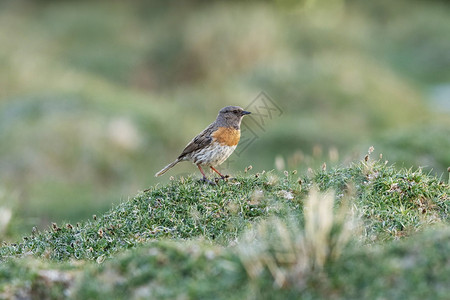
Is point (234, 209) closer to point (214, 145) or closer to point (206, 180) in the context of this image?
point (206, 180)

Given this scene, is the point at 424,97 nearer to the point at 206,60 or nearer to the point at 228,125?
the point at 206,60

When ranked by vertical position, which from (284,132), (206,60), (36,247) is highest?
(206,60)

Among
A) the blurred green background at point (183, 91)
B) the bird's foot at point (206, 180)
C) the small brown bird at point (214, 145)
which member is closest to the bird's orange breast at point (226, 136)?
the small brown bird at point (214, 145)

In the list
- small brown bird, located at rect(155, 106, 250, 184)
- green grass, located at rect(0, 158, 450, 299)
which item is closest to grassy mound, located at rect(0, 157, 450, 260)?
green grass, located at rect(0, 158, 450, 299)

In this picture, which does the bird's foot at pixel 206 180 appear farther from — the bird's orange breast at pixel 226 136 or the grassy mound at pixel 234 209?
the bird's orange breast at pixel 226 136

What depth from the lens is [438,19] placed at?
93.6 ft

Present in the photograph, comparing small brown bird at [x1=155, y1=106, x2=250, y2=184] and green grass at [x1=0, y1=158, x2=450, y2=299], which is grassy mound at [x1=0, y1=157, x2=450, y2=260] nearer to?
green grass at [x1=0, y1=158, x2=450, y2=299]

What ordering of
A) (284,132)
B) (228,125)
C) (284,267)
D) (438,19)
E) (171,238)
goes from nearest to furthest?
(284,267) → (171,238) → (228,125) → (284,132) → (438,19)

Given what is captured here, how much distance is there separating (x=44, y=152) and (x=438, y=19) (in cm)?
2167

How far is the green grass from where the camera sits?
12.5 ft

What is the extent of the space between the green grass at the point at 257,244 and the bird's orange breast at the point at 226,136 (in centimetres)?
56

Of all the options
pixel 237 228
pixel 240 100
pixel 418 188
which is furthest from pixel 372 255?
pixel 240 100

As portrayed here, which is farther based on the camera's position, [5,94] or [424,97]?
[424,97]

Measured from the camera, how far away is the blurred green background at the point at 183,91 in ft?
38.3
